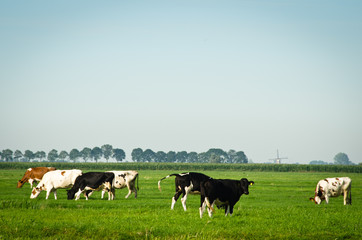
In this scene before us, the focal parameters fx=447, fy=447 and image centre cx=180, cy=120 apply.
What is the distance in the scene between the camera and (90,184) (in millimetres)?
27391

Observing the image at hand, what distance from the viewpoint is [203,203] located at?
1889 centimetres

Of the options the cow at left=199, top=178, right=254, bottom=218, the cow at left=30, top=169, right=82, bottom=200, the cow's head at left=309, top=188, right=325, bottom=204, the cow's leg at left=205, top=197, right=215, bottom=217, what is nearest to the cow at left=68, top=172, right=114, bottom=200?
the cow at left=30, top=169, right=82, bottom=200

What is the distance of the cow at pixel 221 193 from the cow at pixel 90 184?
985 centimetres

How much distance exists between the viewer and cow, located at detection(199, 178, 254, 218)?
61.7 feet

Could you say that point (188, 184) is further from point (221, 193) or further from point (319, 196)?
point (319, 196)

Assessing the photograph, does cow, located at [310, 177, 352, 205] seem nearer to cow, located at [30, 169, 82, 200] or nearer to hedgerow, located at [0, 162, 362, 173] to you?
cow, located at [30, 169, 82, 200]

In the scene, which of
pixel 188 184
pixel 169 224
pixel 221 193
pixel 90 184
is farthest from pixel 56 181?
pixel 169 224

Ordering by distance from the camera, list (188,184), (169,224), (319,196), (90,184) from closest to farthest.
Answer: (169,224)
(188,184)
(90,184)
(319,196)

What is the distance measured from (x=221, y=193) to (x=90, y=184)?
11.0 metres

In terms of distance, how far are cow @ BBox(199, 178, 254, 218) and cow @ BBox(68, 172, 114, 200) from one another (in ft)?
32.3

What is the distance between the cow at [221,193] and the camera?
18800mm

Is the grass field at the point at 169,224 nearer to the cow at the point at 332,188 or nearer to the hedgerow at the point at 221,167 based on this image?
A: the cow at the point at 332,188

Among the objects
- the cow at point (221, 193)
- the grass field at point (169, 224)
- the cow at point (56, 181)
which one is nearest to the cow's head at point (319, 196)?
the grass field at point (169, 224)

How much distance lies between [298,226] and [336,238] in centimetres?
158
